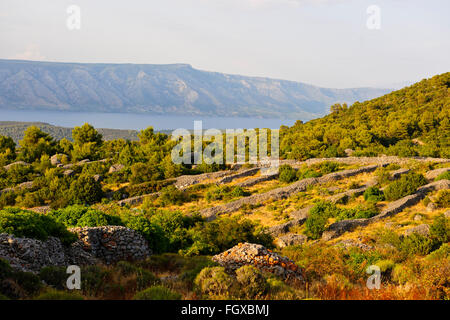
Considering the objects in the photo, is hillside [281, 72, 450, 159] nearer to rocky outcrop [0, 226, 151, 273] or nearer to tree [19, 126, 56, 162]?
rocky outcrop [0, 226, 151, 273]

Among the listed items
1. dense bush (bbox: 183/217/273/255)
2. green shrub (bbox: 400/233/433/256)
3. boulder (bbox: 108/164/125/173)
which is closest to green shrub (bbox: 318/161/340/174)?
dense bush (bbox: 183/217/273/255)

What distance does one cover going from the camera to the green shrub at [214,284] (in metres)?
7.29

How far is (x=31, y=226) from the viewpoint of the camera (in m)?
10.2

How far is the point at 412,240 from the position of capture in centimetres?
1348

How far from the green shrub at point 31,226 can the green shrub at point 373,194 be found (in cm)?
1726

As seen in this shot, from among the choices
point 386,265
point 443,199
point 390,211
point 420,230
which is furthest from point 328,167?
point 386,265

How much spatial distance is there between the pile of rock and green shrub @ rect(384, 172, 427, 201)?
13.8 metres

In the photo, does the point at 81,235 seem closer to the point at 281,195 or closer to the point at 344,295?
the point at 344,295

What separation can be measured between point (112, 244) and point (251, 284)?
6429 millimetres

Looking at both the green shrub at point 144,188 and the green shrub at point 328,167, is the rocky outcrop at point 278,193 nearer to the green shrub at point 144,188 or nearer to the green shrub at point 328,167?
the green shrub at point 328,167

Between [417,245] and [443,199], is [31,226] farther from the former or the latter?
[443,199]
